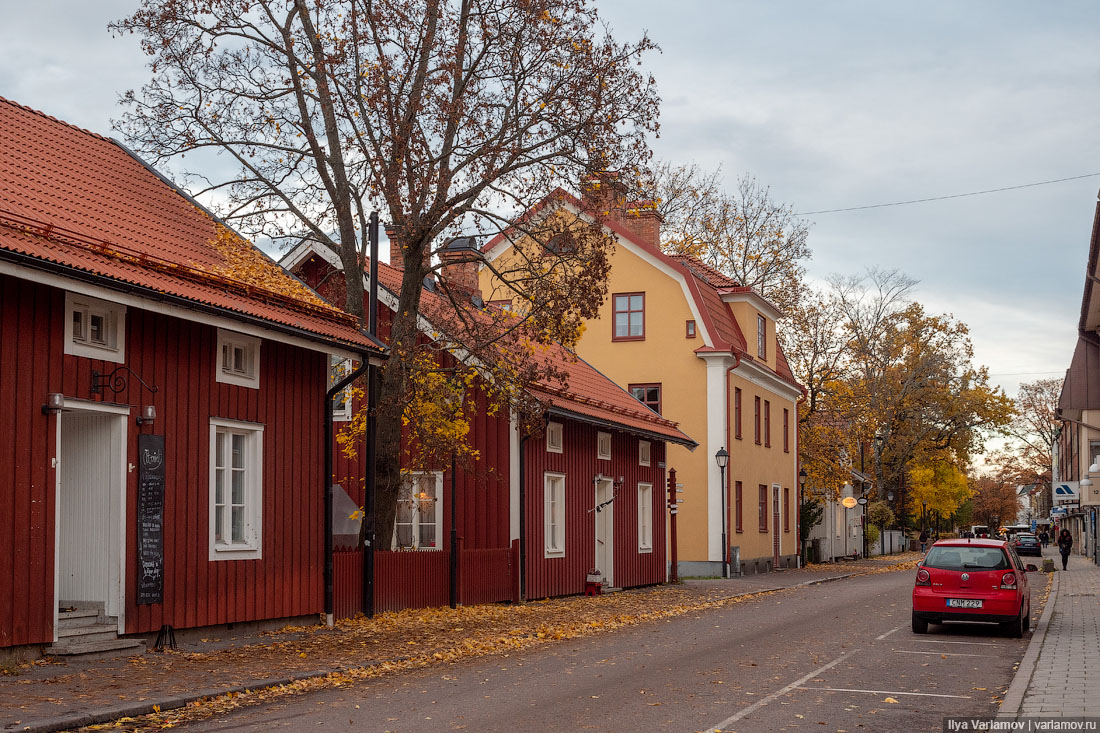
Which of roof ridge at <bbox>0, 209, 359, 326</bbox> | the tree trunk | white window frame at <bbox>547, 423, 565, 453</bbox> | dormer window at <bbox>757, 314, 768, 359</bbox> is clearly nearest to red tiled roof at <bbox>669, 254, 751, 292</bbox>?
dormer window at <bbox>757, 314, 768, 359</bbox>

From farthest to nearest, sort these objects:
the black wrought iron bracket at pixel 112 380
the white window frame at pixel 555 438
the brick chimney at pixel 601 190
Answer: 1. the white window frame at pixel 555 438
2. the brick chimney at pixel 601 190
3. the black wrought iron bracket at pixel 112 380

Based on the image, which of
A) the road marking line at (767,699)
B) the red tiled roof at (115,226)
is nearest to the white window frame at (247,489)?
the red tiled roof at (115,226)

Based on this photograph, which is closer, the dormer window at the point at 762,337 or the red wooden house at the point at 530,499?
the red wooden house at the point at 530,499

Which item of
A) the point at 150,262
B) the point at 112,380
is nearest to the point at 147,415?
the point at 112,380

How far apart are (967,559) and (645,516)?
14.0 metres

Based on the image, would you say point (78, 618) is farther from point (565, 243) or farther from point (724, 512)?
point (724, 512)

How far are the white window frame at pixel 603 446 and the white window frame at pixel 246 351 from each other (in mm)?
12542

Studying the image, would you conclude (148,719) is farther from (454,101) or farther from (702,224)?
(702,224)

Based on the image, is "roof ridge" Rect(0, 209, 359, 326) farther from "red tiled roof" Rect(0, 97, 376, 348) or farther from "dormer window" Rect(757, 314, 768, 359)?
"dormer window" Rect(757, 314, 768, 359)

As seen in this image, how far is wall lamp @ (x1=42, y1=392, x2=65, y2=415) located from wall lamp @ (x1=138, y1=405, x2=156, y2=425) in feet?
4.33

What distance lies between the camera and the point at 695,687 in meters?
11.6

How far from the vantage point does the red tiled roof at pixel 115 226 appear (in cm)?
1314

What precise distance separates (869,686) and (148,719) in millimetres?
6619

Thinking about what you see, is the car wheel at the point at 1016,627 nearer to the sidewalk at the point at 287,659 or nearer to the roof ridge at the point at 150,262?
the sidewalk at the point at 287,659
